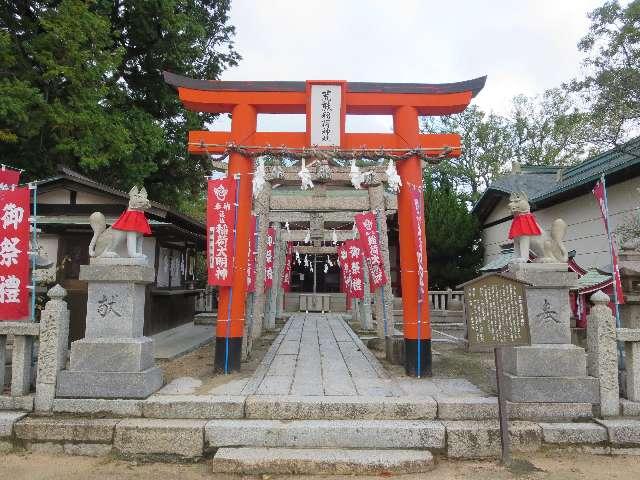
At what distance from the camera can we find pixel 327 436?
5156mm

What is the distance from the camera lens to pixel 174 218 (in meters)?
12.2

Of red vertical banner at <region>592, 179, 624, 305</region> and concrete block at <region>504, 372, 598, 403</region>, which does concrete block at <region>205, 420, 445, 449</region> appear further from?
red vertical banner at <region>592, 179, 624, 305</region>

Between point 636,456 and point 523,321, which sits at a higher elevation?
point 523,321

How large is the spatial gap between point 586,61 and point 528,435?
1349 centimetres

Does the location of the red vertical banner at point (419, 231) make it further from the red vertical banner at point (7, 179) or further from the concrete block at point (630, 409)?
the red vertical banner at point (7, 179)

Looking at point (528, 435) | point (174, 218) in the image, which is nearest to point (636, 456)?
point (528, 435)

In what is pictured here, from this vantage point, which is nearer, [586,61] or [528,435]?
[528,435]

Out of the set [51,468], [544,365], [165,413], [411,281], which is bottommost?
[51,468]

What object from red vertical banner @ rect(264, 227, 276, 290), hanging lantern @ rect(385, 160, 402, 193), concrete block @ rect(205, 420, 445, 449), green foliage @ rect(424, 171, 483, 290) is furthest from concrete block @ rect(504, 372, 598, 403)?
green foliage @ rect(424, 171, 483, 290)

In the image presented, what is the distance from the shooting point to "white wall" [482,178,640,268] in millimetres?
11273

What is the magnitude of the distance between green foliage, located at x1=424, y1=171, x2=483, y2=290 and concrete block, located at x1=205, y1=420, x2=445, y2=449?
16.1m

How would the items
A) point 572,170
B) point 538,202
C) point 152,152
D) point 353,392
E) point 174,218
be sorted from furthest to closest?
point 572,170 → point 152,152 → point 538,202 → point 174,218 → point 353,392

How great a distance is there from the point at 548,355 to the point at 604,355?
0.70 meters

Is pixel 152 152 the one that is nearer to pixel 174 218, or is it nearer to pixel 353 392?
pixel 174 218
